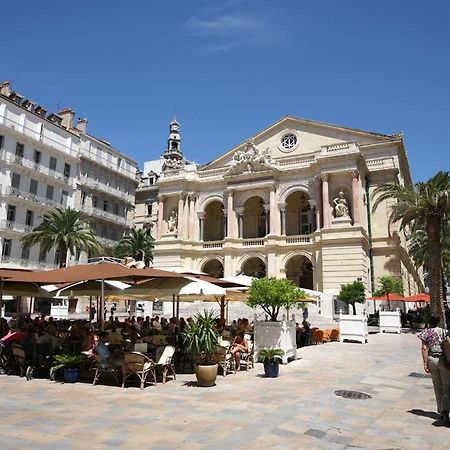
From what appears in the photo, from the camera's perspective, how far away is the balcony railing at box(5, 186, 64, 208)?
1496 inches

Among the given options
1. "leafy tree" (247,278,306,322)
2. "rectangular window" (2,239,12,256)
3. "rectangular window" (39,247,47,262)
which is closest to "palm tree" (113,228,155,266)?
"rectangular window" (39,247,47,262)

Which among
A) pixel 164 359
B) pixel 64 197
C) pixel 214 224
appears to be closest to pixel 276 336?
pixel 164 359

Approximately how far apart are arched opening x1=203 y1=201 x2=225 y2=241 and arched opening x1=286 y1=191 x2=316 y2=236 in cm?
786

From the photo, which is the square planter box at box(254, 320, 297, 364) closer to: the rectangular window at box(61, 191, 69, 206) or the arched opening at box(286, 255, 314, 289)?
the arched opening at box(286, 255, 314, 289)

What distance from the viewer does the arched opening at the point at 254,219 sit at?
46.0 m

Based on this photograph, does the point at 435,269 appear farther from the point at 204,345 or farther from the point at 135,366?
the point at 135,366

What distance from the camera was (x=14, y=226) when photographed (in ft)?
125

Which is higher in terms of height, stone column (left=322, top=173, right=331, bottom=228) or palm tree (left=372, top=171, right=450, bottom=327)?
stone column (left=322, top=173, right=331, bottom=228)

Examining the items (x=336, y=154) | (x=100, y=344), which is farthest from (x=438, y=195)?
(x=100, y=344)

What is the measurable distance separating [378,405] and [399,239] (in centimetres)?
3372

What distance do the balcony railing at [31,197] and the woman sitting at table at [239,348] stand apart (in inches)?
1235

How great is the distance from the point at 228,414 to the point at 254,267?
36323 mm

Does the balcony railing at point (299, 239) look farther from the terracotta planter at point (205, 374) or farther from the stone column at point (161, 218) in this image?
the terracotta planter at point (205, 374)

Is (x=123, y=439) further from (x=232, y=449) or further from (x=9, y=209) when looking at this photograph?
(x=9, y=209)
